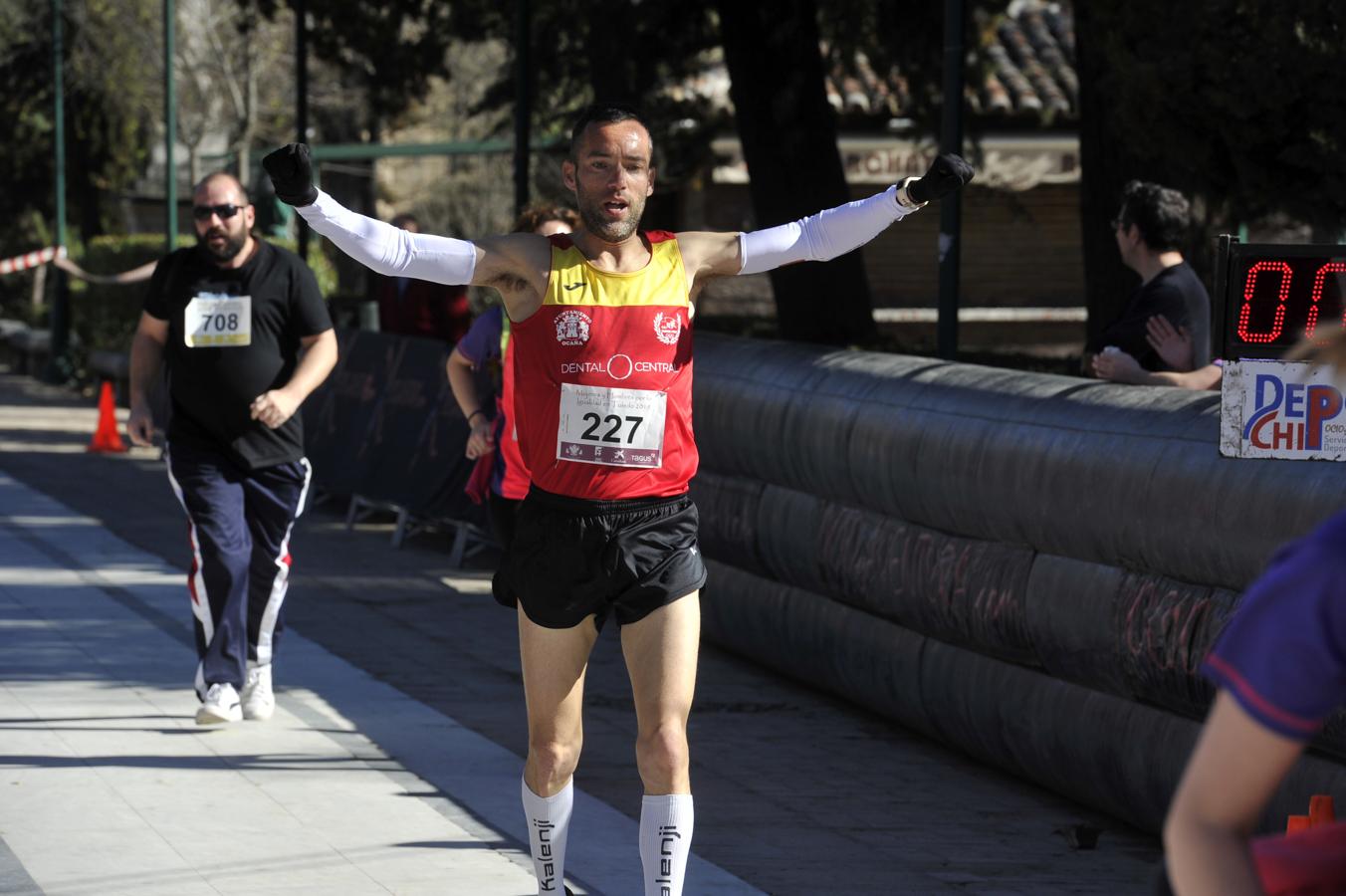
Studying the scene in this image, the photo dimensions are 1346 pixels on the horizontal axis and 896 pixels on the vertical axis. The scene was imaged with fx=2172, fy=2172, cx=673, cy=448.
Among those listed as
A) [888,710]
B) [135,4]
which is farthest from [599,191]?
[135,4]

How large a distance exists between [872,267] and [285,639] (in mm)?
22265

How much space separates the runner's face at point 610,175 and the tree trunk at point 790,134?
33.4ft

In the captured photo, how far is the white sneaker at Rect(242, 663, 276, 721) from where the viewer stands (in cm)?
814

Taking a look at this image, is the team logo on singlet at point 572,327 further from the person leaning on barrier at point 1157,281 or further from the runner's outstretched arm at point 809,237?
the person leaning on barrier at point 1157,281

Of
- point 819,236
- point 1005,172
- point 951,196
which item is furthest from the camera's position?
point 1005,172

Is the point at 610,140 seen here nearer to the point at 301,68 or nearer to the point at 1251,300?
the point at 1251,300

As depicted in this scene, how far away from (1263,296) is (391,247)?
223 cm

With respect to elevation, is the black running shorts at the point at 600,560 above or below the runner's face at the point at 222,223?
below

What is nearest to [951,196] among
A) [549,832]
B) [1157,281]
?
[1157,281]

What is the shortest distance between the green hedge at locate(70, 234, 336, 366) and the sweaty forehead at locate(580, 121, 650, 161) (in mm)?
22259

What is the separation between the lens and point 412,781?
723 cm

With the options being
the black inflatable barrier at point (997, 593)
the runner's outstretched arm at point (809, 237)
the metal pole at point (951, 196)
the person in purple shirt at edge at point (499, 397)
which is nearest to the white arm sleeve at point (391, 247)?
Result: the runner's outstretched arm at point (809, 237)

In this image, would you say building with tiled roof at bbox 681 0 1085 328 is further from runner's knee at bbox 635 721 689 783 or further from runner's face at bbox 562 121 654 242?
runner's knee at bbox 635 721 689 783

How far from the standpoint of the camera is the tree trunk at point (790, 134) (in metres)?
15.5
